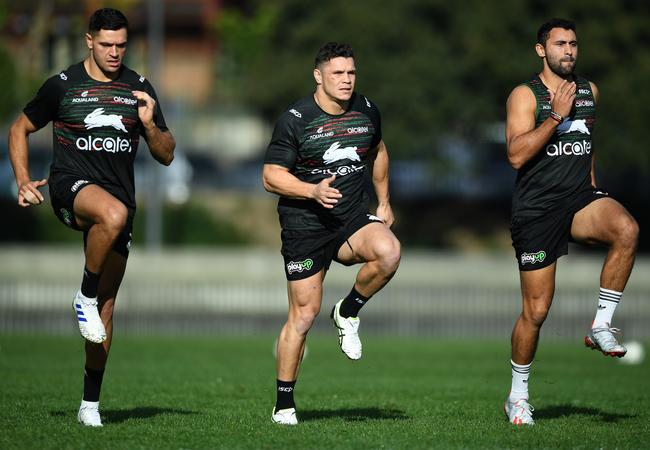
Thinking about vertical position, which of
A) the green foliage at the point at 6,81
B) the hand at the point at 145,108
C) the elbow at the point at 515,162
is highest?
the green foliage at the point at 6,81

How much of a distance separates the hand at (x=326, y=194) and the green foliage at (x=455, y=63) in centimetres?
2619

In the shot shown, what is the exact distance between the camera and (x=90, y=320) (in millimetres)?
9969

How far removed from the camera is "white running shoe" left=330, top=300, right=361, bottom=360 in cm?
1052

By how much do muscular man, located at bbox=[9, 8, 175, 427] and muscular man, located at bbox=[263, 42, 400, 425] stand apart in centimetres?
110

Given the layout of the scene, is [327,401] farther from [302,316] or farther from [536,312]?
[536,312]

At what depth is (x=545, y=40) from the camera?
10.9 m

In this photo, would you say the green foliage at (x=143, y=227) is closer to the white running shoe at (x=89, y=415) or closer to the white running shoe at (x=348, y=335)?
the white running shoe at (x=89, y=415)

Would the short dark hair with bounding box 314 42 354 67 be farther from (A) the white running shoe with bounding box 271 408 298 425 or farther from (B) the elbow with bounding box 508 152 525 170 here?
(A) the white running shoe with bounding box 271 408 298 425

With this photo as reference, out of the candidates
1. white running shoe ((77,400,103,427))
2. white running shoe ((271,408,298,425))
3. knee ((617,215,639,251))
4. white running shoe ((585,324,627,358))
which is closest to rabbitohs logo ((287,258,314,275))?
white running shoe ((271,408,298,425))

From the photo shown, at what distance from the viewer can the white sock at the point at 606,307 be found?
10.5 m

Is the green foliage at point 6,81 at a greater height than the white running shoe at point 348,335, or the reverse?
the green foliage at point 6,81

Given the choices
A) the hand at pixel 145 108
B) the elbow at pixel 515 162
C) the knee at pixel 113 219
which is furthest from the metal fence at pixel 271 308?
the knee at pixel 113 219

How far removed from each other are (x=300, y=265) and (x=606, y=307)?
2600 mm

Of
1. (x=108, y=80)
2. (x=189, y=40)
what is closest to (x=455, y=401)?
(x=108, y=80)
